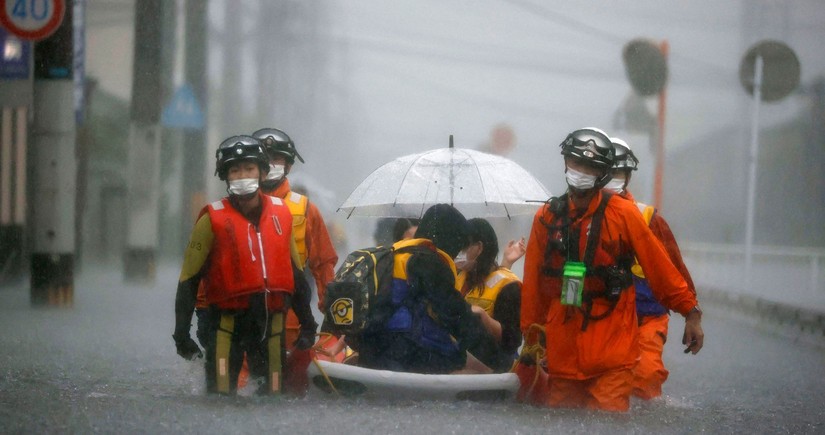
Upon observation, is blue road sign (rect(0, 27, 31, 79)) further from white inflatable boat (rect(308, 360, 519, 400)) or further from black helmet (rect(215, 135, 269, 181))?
white inflatable boat (rect(308, 360, 519, 400))

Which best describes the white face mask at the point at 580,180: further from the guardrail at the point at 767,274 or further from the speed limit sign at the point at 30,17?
the guardrail at the point at 767,274

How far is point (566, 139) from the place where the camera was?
6.28 m

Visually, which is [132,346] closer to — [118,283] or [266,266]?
[266,266]

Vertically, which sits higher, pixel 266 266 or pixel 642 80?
pixel 642 80

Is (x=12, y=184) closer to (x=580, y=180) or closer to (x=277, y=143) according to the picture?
(x=277, y=143)

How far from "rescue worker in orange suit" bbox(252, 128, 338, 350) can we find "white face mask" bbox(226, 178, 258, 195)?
0.93 meters

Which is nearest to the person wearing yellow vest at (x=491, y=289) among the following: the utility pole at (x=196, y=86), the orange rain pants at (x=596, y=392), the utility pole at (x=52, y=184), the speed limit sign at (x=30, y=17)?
the orange rain pants at (x=596, y=392)

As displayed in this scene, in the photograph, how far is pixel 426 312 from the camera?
265 inches

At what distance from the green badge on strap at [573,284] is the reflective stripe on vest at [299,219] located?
5.85ft

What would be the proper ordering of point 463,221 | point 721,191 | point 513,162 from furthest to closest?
point 721,191, point 513,162, point 463,221

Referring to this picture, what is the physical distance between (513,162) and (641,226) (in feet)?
7.36

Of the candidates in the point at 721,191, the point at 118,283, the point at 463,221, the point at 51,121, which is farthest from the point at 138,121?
the point at 721,191

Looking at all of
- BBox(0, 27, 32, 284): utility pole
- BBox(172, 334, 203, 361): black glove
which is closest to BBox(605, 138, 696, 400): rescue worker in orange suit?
BBox(172, 334, 203, 361): black glove

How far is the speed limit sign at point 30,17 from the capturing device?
1034 cm
